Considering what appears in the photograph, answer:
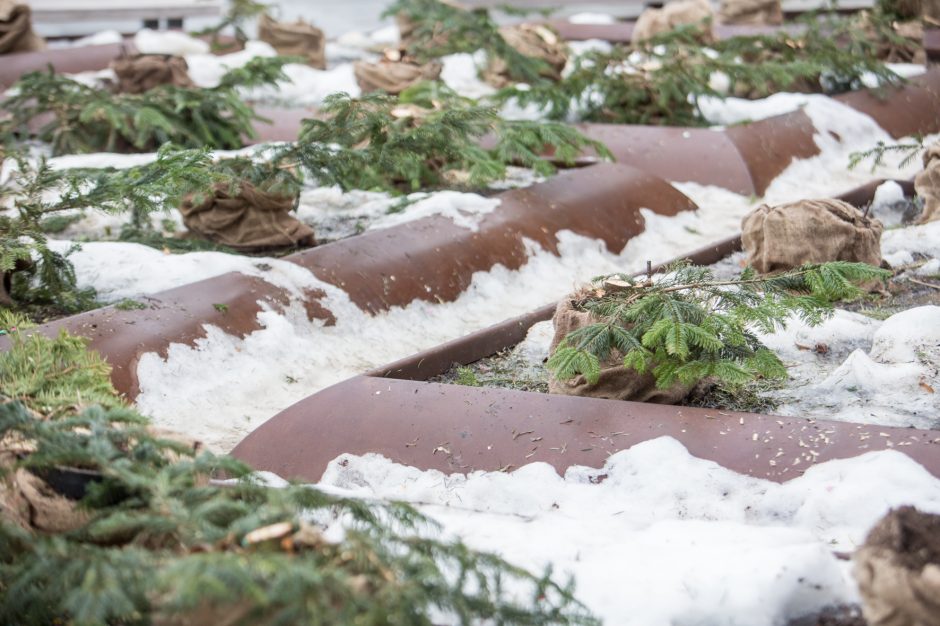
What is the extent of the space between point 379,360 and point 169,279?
1.04 metres

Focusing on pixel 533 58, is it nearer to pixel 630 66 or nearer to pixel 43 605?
pixel 630 66

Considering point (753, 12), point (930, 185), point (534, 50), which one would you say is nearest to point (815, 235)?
point (930, 185)

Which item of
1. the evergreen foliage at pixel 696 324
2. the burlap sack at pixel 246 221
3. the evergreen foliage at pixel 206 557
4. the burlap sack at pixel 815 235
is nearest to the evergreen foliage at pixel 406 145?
the burlap sack at pixel 246 221

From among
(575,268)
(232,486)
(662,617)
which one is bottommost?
(575,268)

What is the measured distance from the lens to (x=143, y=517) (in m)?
2.75

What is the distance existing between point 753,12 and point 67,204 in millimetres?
10495

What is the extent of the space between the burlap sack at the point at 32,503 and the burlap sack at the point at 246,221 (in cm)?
354

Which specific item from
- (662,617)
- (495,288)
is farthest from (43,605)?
(495,288)

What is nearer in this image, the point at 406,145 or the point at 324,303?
the point at 324,303

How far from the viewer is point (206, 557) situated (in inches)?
96.0

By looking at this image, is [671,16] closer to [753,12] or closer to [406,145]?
[753,12]

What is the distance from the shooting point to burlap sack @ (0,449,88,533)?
124 inches

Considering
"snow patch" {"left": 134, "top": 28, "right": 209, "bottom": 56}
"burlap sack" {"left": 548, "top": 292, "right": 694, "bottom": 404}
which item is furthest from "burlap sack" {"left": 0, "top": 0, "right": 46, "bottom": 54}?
"burlap sack" {"left": 548, "top": 292, "right": 694, "bottom": 404}

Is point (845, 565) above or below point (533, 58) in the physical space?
above
